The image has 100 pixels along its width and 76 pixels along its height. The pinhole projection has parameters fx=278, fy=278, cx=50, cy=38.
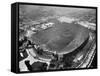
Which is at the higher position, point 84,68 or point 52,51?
point 52,51

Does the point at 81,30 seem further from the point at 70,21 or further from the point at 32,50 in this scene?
the point at 32,50

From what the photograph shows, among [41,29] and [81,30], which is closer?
[41,29]

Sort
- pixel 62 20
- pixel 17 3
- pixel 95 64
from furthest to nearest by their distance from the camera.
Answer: pixel 95 64
pixel 62 20
pixel 17 3

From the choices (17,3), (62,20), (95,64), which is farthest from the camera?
(95,64)

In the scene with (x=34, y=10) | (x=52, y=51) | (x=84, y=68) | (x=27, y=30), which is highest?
(x=34, y=10)

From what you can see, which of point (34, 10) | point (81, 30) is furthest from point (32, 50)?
point (81, 30)

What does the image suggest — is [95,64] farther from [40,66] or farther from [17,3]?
[17,3]

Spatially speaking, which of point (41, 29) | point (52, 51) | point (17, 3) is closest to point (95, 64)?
point (52, 51)
